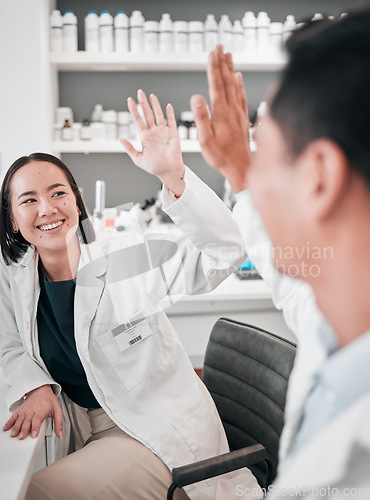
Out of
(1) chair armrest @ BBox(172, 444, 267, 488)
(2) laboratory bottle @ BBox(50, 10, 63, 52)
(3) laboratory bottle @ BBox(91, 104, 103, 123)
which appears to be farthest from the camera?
(3) laboratory bottle @ BBox(91, 104, 103, 123)

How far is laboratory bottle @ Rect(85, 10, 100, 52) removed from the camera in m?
2.76

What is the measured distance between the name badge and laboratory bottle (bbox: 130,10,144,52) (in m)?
2.02

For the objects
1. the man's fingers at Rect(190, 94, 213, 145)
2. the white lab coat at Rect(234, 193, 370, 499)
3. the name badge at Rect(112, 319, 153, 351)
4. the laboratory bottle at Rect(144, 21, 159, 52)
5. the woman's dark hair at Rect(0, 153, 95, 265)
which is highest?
the laboratory bottle at Rect(144, 21, 159, 52)

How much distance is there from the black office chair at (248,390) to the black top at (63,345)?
390mm

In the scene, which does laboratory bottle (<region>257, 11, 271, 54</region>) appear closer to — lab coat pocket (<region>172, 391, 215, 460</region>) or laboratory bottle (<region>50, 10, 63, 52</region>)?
laboratory bottle (<region>50, 10, 63, 52</region>)

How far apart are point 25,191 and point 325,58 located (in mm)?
1082

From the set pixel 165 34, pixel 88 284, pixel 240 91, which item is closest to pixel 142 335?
pixel 88 284

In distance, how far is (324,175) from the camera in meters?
0.49

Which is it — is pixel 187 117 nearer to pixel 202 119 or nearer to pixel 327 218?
pixel 202 119

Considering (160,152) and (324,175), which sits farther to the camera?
(160,152)

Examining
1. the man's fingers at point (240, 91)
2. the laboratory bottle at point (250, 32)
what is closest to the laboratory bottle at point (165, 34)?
the laboratory bottle at point (250, 32)

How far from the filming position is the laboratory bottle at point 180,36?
2761mm

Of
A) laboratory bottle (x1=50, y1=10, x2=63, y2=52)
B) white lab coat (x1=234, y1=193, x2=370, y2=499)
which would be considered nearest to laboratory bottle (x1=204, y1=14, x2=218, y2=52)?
laboratory bottle (x1=50, y1=10, x2=63, y2=52)

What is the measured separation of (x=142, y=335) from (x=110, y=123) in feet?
6.30
